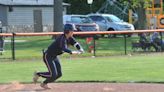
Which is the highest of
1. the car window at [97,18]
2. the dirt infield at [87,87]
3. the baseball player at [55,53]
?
the baseball player at [55,53]

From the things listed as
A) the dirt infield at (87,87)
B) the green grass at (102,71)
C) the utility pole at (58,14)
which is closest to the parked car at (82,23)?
the utility pole at (58,14)

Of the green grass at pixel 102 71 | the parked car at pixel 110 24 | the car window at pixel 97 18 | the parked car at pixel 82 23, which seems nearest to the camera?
the green grass at pixel 102 71

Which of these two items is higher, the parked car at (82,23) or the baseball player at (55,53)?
the baseball player at (55,53)

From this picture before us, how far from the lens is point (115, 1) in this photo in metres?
62.4

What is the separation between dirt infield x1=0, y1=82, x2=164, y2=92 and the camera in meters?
12.8

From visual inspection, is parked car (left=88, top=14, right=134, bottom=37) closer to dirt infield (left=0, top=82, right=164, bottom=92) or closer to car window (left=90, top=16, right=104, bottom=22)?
car window (left=90, top=16, right=104, bottom=22)

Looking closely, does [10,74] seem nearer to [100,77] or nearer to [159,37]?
[100,77]

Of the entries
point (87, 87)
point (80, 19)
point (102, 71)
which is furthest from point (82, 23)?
point (87, 87)

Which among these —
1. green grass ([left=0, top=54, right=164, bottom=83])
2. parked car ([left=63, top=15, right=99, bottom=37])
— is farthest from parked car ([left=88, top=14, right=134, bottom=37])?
green grass ([left=0, top=54, right=164, bottom=83])

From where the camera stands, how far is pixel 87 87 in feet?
43.7

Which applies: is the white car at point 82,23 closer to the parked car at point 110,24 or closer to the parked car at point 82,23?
the parked car at point 82,23

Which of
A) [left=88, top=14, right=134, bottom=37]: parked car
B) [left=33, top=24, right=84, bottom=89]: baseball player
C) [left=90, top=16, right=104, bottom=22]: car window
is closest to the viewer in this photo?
[left=33, top=24, right=84, bottom=89]: baseball player

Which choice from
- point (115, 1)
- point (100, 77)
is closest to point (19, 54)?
point (100, 77)

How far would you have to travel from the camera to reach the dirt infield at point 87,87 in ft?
41.9
